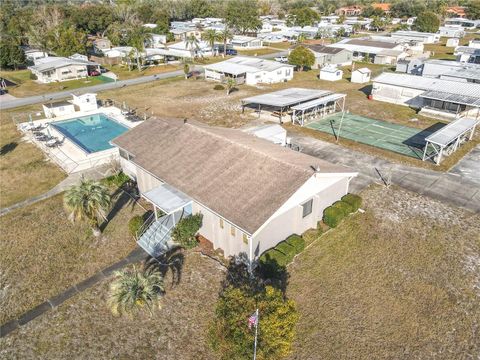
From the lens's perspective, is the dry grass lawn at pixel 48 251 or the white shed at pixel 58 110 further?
the white shed at pixel 58 110

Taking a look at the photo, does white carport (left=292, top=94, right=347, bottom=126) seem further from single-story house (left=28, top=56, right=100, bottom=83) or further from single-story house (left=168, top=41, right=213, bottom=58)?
single-story house (left=28, top=56, right=100, bottom=83)

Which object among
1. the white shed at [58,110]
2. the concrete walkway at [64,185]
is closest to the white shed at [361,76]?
the white shed at [58,110]

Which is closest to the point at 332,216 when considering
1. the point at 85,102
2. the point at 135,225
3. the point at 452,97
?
the point at 135,225

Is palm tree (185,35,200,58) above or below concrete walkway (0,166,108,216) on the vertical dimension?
above

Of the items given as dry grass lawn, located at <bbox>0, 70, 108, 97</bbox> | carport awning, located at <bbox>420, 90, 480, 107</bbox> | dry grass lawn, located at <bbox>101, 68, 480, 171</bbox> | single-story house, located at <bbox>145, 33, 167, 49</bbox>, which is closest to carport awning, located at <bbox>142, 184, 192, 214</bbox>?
dry grass lawn, located at <bbox>101, 68, 480, 171</bbox>

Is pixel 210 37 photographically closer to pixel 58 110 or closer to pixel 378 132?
pixel 58 110

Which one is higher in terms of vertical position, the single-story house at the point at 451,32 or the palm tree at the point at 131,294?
the single-story house at the point at 451,32

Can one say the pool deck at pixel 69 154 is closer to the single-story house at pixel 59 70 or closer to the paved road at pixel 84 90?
the paved road at pixel 84 90

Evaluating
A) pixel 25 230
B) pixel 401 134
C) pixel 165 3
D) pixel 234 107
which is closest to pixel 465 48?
pixel 401 134
